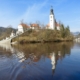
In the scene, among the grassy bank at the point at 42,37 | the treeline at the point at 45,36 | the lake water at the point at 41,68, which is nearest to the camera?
the lake water at the point at 41,68

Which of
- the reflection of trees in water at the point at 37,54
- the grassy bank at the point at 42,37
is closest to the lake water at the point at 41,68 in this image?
the reflection of trees in water at the point at 37,54

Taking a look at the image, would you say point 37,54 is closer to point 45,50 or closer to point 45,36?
point 45,50

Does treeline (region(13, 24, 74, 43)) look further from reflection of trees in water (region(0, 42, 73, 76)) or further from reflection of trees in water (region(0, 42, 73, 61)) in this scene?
reflection of trees in water (region(0, 42, 73, 76))

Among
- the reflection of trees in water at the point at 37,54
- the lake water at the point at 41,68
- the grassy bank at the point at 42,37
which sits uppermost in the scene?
the grassy bank at the point at 42,37

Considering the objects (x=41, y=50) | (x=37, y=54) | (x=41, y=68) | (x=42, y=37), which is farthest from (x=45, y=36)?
(x=41, y=68)

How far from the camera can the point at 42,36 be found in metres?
82.3

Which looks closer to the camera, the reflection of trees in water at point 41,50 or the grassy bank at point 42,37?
the reflection of trees in water at point 41,50

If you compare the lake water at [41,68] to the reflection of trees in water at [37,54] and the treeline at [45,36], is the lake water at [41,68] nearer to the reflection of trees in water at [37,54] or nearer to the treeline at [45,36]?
the reflection of trees in water at [37,54]

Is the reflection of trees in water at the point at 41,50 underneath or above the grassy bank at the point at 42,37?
underneath

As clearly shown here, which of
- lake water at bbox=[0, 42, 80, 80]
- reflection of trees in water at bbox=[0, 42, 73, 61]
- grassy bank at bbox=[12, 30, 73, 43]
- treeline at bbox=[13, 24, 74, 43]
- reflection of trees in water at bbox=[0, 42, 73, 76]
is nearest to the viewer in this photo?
lake water at bbox=[0, 42, 80, 80]

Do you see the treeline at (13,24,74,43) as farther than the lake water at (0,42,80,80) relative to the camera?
Yes

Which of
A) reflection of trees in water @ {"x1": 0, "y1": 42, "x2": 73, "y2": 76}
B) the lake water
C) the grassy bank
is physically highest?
the grassy bank

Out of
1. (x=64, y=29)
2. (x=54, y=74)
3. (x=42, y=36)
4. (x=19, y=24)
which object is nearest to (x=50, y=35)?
(x=42, y=36)

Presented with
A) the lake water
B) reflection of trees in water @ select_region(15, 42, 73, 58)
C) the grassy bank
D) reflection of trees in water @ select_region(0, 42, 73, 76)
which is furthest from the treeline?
the lake water
